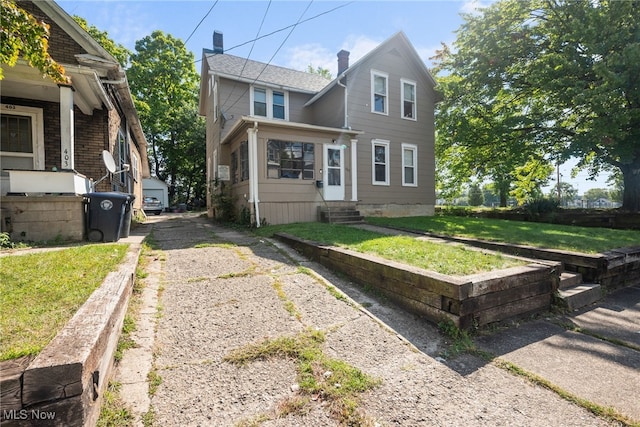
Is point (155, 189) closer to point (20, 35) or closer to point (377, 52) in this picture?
point (377, 52)

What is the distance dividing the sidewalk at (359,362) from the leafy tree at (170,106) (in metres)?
25.4

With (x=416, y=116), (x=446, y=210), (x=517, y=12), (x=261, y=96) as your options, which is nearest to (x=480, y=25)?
(x=517, y=12)

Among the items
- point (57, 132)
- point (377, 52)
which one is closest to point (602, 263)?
point (377, 52)

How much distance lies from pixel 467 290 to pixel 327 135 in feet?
27.4

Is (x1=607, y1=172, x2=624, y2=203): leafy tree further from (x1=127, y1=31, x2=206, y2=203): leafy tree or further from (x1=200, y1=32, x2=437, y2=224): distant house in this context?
(x1=127, y1=31, x2=206, y2=203): leafy tree

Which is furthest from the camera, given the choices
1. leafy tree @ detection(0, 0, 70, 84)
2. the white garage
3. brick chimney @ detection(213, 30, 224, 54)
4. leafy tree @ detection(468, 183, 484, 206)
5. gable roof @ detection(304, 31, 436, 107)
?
leafy tree @ detection(468, 183, 484, 206)

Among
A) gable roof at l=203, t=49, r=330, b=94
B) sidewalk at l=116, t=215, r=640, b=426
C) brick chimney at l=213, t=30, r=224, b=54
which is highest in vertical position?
brick chimney at l=213, t=30, r=224, b=54

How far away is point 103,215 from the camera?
19.0 feet

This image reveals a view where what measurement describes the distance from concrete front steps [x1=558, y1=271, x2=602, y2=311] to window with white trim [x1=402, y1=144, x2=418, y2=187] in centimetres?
885

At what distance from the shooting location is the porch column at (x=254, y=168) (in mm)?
9109

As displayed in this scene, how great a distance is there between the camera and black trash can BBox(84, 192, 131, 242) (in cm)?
574

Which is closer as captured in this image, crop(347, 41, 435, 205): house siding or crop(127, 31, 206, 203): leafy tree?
crop(347, 41, 435, 205): house siding

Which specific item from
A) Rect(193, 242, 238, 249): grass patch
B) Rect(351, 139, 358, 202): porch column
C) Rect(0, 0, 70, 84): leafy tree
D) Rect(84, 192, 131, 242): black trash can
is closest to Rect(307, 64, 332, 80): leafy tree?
Rect(351, 139, 358, 202): porch column

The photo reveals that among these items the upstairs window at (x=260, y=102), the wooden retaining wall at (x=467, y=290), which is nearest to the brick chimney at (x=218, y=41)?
the upstairs window at (x=260, y=102)
